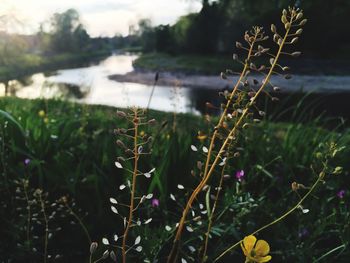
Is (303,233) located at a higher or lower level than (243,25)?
lower

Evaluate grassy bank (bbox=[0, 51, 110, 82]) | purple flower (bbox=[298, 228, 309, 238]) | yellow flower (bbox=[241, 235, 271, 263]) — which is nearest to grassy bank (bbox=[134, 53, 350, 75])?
grassy bank (bbox=[0, 51, 110, 82])

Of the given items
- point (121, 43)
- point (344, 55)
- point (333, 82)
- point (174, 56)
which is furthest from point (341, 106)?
point (121, 43)

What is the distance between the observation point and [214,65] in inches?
1380

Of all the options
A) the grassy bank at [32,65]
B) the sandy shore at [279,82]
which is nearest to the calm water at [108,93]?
the sandy shore at [279,82]

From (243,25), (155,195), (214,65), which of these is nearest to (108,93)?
(214,65)

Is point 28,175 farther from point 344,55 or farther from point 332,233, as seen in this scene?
point 344,55

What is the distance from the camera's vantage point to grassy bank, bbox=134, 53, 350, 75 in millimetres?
32019

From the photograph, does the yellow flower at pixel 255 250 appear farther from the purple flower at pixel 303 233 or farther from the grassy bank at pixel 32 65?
the grassy bank at pixel 32 65

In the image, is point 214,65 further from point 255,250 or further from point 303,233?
point 255,250

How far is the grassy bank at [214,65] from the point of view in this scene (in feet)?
105

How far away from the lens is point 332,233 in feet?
5.50

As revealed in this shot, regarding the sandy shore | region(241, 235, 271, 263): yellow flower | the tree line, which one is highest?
the tree line

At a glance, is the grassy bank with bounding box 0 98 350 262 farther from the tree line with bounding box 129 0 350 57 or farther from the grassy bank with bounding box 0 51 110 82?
the tree line with bounding box 129 0 350 57

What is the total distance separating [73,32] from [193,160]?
2560 inches
